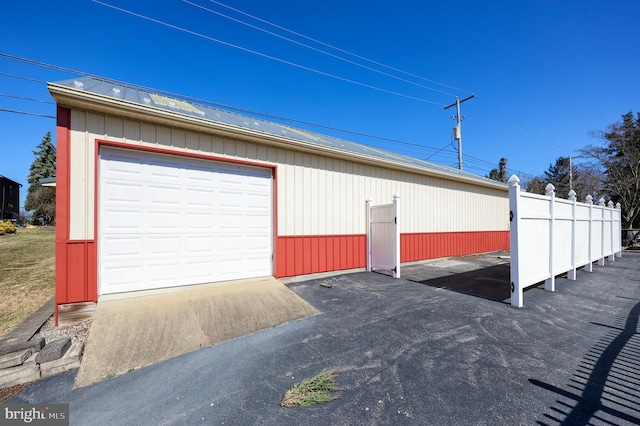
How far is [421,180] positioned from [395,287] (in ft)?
15.6

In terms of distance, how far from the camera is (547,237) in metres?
5.32

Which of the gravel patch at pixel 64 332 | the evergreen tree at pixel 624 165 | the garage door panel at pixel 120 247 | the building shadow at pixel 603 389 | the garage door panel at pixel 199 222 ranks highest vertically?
the evergreen tree at pixel 624 165

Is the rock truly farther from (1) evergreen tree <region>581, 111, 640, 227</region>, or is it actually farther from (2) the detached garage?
(1) evergreen tree <region>581, 111, 640, 227</region>

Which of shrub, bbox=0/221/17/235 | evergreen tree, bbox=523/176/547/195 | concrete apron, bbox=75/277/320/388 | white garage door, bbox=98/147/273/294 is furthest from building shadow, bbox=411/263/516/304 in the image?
evergreen tree, bbox=523/176/547/195

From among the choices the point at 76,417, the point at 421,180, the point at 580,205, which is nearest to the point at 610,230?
the point at 580,205

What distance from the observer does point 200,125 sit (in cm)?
491

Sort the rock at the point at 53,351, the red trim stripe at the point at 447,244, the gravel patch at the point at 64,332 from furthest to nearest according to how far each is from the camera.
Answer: the red trim stripe at the point at 447,244 → the gravel patch at the point at 64,332 → the rock at the point at 53,351

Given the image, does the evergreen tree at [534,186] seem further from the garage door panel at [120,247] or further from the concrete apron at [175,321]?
the garage door panel at [120,247]

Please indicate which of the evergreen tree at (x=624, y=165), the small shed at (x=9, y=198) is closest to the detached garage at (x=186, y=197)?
the evergreen tree at (x=624, y=165)

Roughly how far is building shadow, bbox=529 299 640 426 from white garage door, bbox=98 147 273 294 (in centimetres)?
494

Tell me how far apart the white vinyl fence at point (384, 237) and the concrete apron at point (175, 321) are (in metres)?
3.00

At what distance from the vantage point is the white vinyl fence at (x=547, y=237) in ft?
14.6

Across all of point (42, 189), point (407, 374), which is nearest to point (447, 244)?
point (407, 374)

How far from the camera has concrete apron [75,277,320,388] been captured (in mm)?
2869
